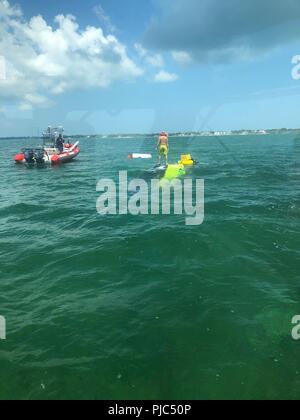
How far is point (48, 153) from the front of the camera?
39.4 m

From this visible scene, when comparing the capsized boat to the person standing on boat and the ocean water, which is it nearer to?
the person standing on boat

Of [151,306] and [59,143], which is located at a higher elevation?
[59,143]

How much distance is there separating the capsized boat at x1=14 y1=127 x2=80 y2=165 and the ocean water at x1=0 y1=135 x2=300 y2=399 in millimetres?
22808

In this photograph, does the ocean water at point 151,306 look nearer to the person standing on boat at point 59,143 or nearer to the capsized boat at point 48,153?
the capsized boat at point 48,153

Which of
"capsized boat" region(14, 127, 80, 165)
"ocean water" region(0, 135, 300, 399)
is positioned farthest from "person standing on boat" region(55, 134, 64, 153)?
"ocean water" region(0, 135, 300, 399)

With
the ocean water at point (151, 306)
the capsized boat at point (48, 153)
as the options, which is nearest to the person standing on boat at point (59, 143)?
the capsized boat at point (48, 153)

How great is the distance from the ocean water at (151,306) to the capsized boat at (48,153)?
22.8 meters

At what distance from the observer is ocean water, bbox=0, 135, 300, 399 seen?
5914mm

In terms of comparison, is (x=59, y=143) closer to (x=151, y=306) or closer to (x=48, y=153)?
(x=48, y=153)

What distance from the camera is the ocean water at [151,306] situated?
19.4 feet

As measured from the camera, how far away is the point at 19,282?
9.52 m

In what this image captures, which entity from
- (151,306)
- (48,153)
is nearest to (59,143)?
(48,153)

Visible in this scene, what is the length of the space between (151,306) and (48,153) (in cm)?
3503
